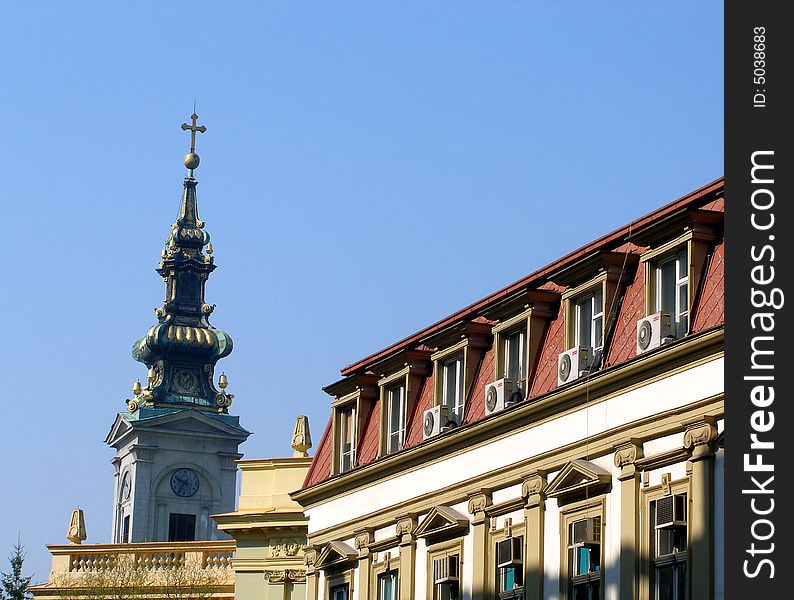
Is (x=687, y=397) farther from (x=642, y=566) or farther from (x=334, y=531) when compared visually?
(x=334, y=531)

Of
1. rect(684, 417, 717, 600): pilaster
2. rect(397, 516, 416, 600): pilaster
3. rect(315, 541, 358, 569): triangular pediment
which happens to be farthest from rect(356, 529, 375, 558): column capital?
rect(684, 417, 717, 600): pilaster

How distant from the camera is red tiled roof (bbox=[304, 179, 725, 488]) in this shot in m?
40.7

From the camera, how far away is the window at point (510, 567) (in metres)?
45.9

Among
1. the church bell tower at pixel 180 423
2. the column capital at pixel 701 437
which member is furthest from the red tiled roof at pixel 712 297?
the church bell tower at pixel 180 423

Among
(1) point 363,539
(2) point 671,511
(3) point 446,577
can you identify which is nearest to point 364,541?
(1) point 363,539

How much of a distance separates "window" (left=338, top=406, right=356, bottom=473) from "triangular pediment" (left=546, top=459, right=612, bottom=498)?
11458 millimetres

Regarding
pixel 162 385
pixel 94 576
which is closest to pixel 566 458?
pixel 94 576

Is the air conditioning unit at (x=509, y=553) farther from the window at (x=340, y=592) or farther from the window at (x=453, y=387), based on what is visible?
the window at (x=340, y=592)

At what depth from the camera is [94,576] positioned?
72.1m

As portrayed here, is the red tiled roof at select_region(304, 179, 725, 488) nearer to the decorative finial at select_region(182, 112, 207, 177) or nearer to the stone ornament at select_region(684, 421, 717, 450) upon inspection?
the stone ornament at select_region(684, 421, 717, 450)

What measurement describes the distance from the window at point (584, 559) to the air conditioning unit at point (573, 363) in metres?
2.99

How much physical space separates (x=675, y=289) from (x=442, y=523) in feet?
31.3
